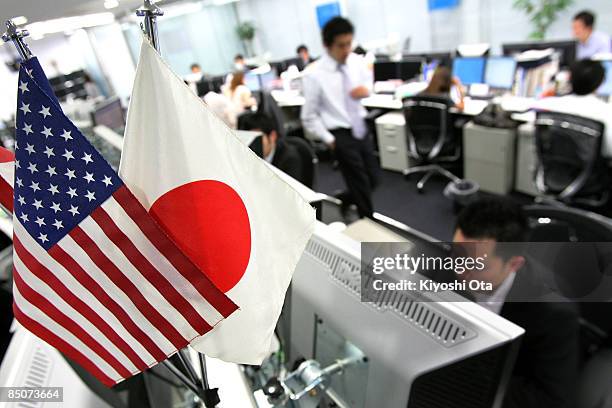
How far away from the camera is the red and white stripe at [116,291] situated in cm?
59

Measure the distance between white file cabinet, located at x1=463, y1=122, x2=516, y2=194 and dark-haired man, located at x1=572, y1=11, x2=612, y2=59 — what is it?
4.27ft

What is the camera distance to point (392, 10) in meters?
6.86

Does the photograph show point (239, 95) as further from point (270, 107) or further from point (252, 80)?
point (252, 80)

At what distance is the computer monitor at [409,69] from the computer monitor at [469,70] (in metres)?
0.50

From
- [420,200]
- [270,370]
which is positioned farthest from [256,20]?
[270,370]

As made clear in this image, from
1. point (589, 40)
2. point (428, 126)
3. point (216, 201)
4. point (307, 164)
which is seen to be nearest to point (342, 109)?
point (307, 164)

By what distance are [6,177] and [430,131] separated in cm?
332

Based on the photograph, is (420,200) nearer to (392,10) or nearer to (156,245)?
(156,245)

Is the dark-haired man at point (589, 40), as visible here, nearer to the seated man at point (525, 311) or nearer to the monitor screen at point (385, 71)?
the monitor screen at point (385, 71)

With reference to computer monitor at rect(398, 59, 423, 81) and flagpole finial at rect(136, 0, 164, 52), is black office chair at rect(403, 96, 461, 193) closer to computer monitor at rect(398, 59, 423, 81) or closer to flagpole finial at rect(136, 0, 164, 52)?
computer monitor at rect(398, 59, 423, 81)

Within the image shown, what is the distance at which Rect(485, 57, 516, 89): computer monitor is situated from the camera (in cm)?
347

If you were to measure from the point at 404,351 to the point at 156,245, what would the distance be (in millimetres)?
433

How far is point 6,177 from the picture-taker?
0.67 metres

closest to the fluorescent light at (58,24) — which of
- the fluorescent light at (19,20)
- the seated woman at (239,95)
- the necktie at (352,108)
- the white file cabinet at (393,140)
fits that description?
the fluorescent light at (19,20)
